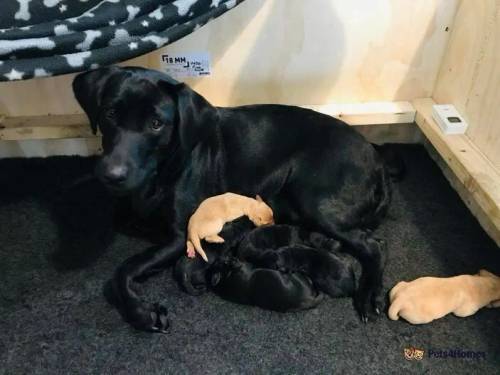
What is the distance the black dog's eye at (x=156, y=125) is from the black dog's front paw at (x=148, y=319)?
1.78 ft

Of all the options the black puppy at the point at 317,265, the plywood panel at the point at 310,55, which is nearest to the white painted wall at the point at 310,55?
the plywood panel at the point at 310,55

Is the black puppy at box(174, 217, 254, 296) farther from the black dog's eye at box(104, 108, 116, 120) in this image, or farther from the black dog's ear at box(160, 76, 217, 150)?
the black dog's eye at box(104, 108, 116, 120)

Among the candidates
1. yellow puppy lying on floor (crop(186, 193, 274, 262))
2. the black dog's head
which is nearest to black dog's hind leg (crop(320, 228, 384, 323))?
yellow puppy lying on floor (crop(186, 193, 274, 262))

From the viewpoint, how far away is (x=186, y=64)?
6.26ft

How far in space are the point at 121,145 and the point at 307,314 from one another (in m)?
0.78

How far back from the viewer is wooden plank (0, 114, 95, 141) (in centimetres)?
191

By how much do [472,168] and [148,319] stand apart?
1.24 metres

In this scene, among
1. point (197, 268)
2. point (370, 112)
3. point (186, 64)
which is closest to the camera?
point (197, 268)

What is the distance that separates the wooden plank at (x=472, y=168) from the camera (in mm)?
1569

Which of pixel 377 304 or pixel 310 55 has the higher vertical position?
pixel 310 55

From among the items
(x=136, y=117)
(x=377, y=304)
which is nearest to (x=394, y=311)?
(x=377, y=304)

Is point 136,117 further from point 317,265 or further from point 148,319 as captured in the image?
point 317,265

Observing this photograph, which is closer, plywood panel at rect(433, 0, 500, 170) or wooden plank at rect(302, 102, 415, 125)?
plywood panel at rect(433, 0, 500, 170)

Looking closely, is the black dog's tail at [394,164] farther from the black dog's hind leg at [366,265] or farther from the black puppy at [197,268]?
the black puppy at [197,268]
